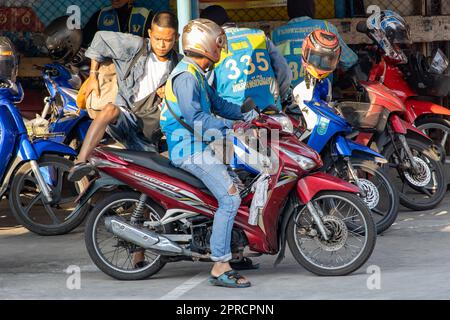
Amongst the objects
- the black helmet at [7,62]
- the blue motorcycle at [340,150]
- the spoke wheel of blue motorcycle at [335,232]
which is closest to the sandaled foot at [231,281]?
the spoke wheel of blue motorcycle at [335,232]

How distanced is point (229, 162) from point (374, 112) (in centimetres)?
261

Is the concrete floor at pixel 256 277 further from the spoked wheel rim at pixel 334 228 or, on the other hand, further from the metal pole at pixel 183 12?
the metal pole at pixel 183 12

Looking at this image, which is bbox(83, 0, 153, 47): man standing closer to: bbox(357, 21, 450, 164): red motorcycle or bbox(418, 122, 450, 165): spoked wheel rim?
bbox(357, 21, 450, 164): red motorcycle

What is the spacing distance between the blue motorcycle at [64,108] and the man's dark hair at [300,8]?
6.63ft

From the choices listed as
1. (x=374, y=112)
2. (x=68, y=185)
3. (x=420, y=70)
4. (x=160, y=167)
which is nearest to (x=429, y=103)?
(x=420, y=70)

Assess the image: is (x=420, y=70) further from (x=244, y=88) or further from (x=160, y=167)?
(x=160, y=167)

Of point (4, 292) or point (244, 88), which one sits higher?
point (244, 88)

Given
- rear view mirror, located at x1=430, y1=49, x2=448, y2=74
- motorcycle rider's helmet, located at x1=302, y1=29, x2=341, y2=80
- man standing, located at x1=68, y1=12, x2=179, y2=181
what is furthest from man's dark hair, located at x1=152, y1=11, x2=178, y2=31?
rear view mirror, located at x1=430, y1=49, x2=448, y2=74

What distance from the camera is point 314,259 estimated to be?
820 cm

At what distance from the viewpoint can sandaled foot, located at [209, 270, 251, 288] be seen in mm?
7957

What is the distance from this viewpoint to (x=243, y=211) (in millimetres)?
8117

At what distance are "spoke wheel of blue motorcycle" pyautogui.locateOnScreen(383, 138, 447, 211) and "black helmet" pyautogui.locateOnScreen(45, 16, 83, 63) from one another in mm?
2954

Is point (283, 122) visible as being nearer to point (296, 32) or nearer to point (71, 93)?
point (296, 32)
